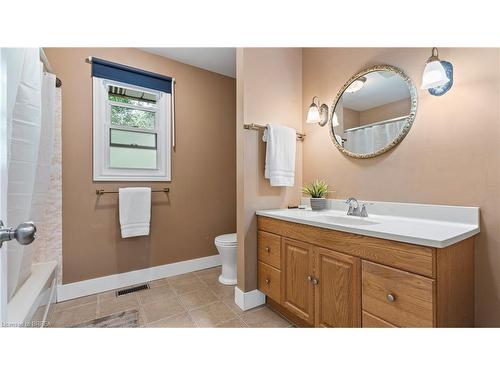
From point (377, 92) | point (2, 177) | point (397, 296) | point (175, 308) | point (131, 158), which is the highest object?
point (377, 92)

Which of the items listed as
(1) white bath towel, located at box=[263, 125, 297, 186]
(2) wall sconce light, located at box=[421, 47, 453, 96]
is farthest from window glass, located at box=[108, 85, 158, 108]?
(2) wall sconce light, located at box=[421, 47, 453, 96]

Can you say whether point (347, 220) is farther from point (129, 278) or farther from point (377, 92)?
point (129, 278)

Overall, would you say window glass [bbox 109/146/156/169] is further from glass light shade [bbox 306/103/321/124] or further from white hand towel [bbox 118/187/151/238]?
glass light shade [bbox 306/103/321/124]

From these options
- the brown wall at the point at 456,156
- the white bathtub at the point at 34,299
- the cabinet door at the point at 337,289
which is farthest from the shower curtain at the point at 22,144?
the brown wall at the point at 456,156

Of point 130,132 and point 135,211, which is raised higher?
point 130,132

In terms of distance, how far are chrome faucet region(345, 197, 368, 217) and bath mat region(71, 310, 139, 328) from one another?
1761 mm

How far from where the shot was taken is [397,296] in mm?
963

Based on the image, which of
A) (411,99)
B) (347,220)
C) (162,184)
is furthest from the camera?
(162,184)

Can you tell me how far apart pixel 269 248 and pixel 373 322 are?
2.64 ft

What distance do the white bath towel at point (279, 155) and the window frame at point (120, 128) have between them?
1228 millimetres

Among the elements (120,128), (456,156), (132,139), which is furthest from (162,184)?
(456,156)
